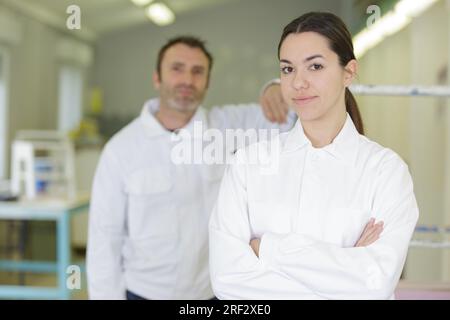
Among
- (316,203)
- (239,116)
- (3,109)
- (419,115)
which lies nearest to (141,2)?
(239,116)

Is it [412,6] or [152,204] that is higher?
[412,6]

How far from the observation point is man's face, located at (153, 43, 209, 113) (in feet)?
3.02

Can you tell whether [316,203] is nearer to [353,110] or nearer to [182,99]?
[353,110]

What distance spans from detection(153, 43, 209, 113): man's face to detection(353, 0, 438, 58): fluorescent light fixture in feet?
0.85

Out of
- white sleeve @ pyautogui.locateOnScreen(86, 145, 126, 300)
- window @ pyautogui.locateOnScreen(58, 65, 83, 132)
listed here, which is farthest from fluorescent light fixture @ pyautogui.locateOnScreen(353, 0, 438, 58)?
window @ pyautogui.locateOnScreen(58, 65, 83, 132)

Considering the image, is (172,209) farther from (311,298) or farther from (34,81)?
(34,81)

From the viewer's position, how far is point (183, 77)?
0.92 meters

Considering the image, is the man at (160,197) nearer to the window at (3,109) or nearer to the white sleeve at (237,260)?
the white sleeve at (237,260)

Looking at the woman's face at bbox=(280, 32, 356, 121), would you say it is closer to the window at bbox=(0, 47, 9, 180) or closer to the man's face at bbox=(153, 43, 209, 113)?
the man's face at bbox=(153, 43, 209, 113)

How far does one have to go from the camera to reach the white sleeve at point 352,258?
67 cm

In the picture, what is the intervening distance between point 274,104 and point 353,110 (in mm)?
156

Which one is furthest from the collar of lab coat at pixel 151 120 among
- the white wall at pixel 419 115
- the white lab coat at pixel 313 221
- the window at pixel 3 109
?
the window at pixel 3 109
